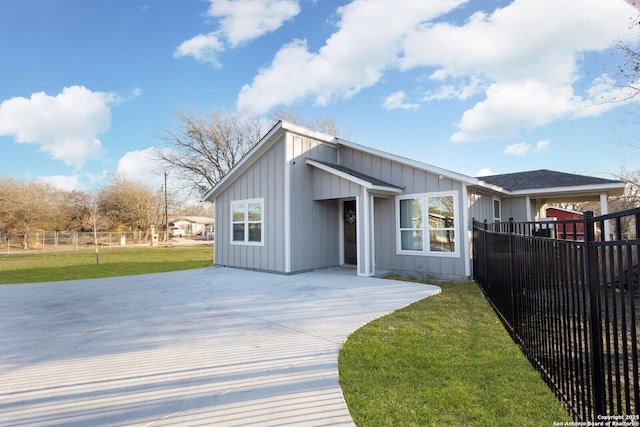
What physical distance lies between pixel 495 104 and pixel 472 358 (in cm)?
1405

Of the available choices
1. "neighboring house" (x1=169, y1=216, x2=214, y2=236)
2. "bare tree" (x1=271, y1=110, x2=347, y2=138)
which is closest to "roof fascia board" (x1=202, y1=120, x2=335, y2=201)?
"bare tree" (x1=271, y1=110, x2=347, y2=138)

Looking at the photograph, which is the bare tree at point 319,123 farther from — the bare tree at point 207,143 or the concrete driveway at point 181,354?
the concrete driveway at point 181,354

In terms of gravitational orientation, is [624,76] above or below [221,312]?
above

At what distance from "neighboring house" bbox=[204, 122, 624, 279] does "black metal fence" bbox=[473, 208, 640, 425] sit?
3.83 metres

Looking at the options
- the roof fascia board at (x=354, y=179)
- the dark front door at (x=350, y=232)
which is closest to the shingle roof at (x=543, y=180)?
the roof fascia board at (x=354, y=179)

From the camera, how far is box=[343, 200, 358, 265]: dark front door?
10602 mm

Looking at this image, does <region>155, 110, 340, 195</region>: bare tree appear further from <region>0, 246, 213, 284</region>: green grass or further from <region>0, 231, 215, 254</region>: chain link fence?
<region>0, 246, 213, 284</region>: green grass

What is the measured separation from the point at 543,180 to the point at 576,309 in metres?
10.3

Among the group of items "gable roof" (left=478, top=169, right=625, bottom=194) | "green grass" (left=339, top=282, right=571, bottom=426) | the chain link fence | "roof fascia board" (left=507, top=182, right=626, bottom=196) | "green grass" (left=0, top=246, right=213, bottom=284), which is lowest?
"green grass" (left=0, top=246, right=213, bottom=284)

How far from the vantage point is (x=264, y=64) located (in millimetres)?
15555

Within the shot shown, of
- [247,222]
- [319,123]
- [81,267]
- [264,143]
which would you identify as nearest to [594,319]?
[264,143]

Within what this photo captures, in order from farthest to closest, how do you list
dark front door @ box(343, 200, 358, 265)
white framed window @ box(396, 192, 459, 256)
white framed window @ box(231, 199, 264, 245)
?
dark front door @ box(343, 200, 358, 265), white framed window @ box(231, 199, 264, 245), white framed window @ box(396, 192, 459, 256)

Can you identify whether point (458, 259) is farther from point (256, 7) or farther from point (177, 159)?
point (177, 159)

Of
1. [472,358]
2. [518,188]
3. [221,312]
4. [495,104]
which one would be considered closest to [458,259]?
[518,188]
